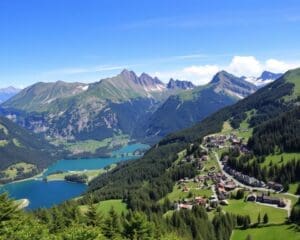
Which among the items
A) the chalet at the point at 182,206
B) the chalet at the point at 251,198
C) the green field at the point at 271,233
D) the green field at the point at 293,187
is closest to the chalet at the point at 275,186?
the green field at the point at 293,187

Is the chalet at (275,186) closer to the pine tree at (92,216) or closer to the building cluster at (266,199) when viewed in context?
the building cluster at (266,199)

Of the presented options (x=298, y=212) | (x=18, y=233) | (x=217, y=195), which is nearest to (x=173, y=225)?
(x=298, y=212)

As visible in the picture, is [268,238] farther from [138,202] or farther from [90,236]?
[90,236]

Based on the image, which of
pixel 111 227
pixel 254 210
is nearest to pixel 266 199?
pixel 254 210

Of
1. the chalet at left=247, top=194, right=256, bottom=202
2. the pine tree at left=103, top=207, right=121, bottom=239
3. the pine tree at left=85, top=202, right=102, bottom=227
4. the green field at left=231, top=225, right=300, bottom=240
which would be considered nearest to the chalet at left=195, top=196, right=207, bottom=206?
the chalet at left=247, top=194, right=256, bottom=202

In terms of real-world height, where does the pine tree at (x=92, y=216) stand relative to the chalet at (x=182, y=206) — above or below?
above

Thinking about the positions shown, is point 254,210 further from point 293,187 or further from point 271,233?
point 293,187
